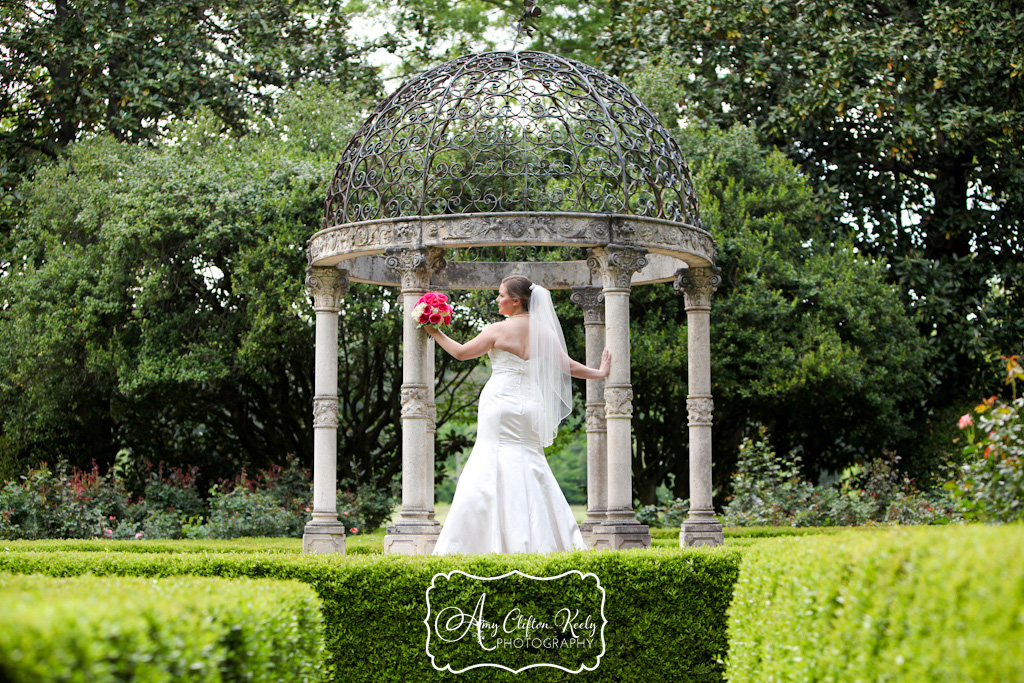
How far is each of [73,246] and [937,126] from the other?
15173 millimetres

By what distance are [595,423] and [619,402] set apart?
1.97 m

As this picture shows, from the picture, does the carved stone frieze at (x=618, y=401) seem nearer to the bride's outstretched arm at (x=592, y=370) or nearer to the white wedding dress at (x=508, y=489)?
the bride's outstretched arm at (x=592, y=370)

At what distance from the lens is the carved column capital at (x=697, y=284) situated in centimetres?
1108

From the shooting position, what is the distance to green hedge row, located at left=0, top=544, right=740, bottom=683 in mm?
7047

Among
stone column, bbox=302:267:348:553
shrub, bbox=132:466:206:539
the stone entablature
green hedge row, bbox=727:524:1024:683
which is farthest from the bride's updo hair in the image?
shrub, bbox=132:466:206:539

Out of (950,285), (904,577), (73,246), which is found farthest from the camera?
(950,285)

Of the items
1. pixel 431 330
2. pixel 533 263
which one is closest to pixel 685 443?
pixel 533 263

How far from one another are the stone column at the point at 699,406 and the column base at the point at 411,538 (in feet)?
8.99

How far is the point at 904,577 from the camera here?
3.87 metres

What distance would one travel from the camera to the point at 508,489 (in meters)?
8.84

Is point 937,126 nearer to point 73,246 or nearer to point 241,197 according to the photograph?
point 241,197

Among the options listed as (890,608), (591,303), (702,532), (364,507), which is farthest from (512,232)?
(364,507)

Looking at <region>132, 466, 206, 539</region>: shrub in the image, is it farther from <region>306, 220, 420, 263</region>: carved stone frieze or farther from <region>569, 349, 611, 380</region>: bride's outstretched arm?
<region>569, 349, 611, 380</region>: bride's outstretched arm

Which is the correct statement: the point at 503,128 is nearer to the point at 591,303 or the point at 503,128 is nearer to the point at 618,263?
the point at 618,263
